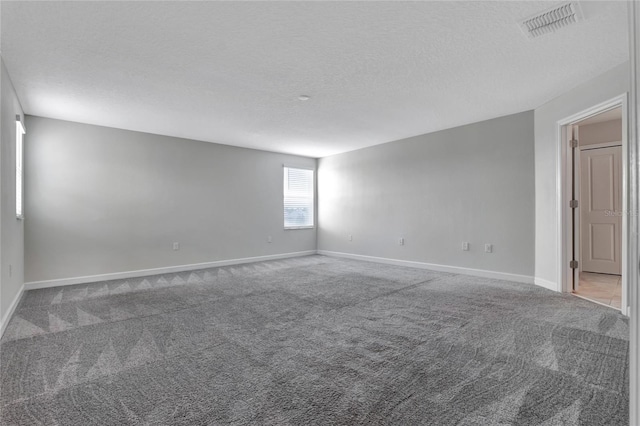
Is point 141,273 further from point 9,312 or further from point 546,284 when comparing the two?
point 546,284

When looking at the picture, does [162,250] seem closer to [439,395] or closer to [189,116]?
[189,116]

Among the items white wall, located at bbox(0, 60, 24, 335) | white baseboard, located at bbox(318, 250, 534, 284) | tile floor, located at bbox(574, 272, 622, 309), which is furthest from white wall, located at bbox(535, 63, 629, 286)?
white wall, located at bbox(0, 60, 24, 335)

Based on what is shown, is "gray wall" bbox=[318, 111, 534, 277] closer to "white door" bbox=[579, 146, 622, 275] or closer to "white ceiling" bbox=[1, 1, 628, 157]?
"white ceiling" bbox=[1, 1, 628, 157]

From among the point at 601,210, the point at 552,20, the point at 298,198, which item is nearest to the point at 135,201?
the point at 298,198

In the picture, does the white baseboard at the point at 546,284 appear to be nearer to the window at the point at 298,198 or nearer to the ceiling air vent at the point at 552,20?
the ceiling air vent at the point at 552,20

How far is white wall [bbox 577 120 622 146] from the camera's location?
17.0 ft

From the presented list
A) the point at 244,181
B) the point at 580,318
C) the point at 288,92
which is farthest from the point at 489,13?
the point at 244,181

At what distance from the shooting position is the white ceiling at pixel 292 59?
7.58 ft

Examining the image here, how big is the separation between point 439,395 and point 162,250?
5113 mm

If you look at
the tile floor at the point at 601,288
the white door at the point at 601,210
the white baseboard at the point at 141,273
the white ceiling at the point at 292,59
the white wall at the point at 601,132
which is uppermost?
the white ceiling at the point at 292,59

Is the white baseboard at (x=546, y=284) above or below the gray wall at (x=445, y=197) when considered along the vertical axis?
below

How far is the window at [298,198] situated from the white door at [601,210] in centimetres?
528

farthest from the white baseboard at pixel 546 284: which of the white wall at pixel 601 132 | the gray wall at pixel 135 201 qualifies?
the gray wall at pixel 135 201

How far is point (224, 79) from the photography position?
339 centimetres
